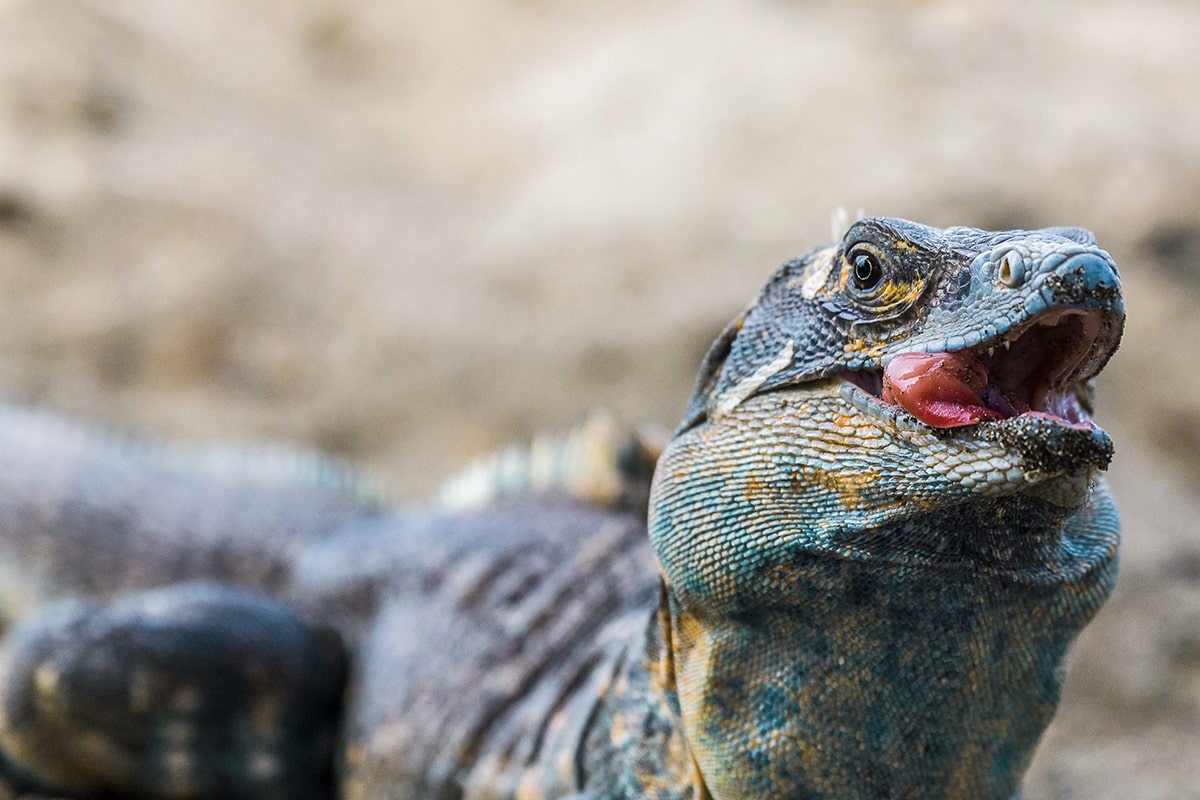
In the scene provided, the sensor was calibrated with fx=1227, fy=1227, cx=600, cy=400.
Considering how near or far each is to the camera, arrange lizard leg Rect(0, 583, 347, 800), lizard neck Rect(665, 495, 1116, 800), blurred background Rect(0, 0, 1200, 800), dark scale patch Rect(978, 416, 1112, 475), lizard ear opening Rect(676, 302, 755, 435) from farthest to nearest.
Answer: blurred background Rect(0, 0, 1200, 800)
lizard leg Rect(0, 583, 347, 800)
lizard ear opening Rect(676, 302, 755, 435)
lizard neck Rect(665, 495, 1116, 800)
dark scale patch Rect(978, 416, 1112, 475)

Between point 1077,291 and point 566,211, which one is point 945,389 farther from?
point 566,211

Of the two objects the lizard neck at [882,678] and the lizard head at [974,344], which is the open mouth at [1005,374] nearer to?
the lizard head at [974,344]

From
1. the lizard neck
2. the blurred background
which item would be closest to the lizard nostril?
the lizard neck

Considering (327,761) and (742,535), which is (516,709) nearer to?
(327,761)

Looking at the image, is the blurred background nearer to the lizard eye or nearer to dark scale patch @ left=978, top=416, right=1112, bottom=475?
the lizard eye

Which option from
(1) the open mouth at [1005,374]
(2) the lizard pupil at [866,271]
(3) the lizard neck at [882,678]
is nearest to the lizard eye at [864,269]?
(2) the lizard pupil at [866,271]

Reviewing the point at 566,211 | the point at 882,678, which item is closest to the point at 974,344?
the point at 882,678

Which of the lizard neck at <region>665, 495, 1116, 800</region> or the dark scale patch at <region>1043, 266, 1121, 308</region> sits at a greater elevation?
the dark scale patch at <region>1043, 266, 1121, 308</region>
